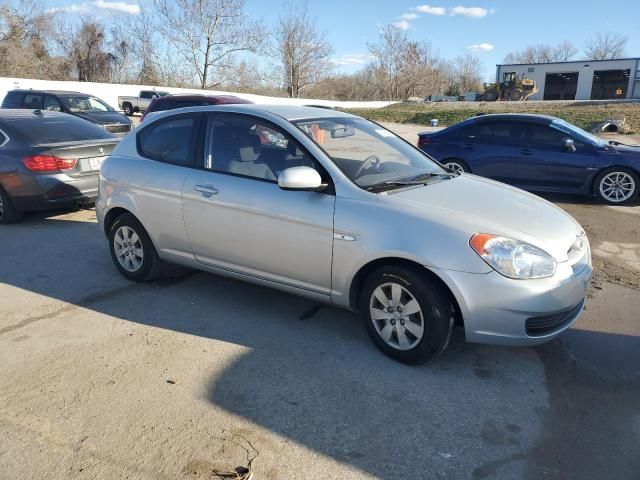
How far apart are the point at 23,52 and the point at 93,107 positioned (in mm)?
34991

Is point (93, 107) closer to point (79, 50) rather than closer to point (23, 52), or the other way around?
point (23, 52)

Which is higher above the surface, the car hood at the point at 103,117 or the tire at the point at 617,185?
the car hood at the point at 103,117

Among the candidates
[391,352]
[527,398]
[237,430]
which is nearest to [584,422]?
[527,398]

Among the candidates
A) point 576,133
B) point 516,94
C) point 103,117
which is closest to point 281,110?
point 576,133

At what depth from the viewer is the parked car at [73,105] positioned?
1344 cm

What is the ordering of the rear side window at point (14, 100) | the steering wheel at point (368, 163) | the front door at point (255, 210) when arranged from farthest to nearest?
the rear side window at point (14, 100), the steering wheel at point (368, 163), the front door at point (255, 210)

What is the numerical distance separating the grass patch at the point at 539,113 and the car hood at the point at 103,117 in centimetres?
2200

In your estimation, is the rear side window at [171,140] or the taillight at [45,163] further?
the taillight at [45,163]

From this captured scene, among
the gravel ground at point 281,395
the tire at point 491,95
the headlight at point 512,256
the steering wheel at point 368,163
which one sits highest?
the tire at point 491,95

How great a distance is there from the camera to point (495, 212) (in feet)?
12.1

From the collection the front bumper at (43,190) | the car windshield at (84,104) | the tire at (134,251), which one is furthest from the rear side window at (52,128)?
the car windshield at (84,104)

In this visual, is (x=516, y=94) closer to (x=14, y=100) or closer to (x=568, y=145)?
(x=568, y=145)

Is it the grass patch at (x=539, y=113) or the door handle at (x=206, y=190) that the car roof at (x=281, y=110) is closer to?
the door handle at (x=206, y=190)

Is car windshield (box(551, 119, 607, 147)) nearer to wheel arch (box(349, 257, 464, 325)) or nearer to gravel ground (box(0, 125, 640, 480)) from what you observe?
gravel ground (box(0, 125, 640, 480))
